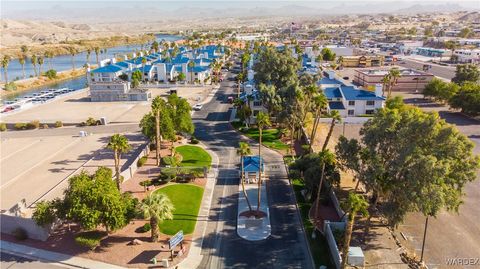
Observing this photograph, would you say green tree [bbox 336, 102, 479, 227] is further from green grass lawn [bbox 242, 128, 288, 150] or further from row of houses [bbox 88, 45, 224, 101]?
row of houses [bbox 88, 45, 224, 101]

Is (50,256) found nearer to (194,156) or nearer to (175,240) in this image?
(175,240)

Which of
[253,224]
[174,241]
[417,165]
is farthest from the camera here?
[253,224]

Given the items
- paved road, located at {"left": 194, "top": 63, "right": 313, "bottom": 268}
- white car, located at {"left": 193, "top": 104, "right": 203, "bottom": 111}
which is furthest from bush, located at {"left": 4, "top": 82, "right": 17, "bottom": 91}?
paved road, located at {"left": 194, "top": 63, "right": 313, "bottom": 268}

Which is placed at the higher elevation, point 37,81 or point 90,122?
point 37,81

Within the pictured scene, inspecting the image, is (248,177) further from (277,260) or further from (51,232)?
(51,232)

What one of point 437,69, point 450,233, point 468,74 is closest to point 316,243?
point 450,233

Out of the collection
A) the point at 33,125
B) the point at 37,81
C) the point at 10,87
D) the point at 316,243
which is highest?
the point at 37,81

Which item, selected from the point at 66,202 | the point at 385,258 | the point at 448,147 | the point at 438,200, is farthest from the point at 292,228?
the point at 66,202
